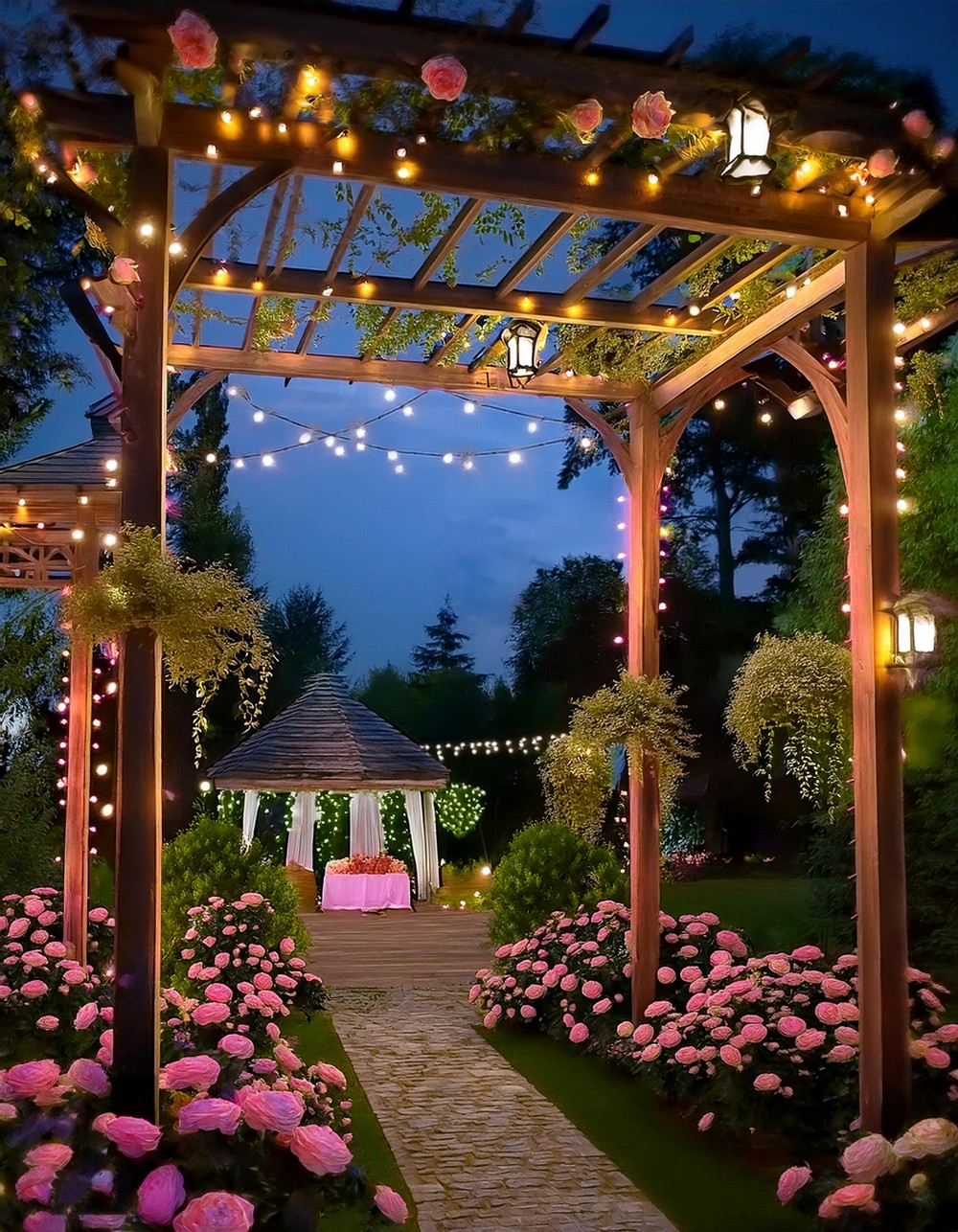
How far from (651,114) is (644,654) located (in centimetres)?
339

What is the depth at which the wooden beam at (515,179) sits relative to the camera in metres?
3.96

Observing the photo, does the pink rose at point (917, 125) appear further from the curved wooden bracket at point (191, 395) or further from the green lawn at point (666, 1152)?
the green lawn at point (666, 1152)

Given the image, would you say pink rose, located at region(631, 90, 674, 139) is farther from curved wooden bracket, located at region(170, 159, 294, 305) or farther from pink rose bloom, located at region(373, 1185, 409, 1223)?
pink rose bloom, located at region(373, 1185, 409, 1223)

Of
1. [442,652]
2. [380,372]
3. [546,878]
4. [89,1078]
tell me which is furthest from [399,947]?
[442,652]

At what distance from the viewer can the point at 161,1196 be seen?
289 centimetres

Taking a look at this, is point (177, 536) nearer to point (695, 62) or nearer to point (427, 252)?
point (427, 252)

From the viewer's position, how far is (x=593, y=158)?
14.3ft

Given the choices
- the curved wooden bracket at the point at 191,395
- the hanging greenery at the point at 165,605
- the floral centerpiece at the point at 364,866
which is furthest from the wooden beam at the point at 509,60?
the floral centerpiece at the point at 364,866

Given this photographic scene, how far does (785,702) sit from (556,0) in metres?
3.06

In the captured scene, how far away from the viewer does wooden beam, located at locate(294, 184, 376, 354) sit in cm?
472

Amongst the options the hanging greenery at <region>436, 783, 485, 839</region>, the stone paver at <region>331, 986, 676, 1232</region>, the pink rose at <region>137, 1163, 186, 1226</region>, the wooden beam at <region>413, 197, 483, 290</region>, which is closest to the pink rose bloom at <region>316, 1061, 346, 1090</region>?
the stone paver at <region>331, 986, 676, 1232</region>

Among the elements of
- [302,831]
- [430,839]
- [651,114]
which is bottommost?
[430,839]

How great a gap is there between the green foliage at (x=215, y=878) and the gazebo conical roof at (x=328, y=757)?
735 centimetres

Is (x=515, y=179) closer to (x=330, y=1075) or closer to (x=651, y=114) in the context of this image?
(x=651, y=114)
